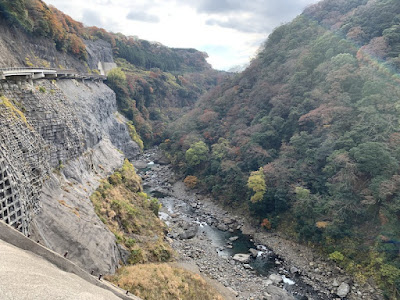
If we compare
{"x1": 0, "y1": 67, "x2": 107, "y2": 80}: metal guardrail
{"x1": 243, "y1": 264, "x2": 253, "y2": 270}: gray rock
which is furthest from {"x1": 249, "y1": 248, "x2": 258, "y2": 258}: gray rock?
{"x1": 0, "y1": 67, "x2": 107, "y2": 80}: metal guardrail

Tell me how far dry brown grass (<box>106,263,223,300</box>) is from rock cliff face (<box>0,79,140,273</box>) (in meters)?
1.58

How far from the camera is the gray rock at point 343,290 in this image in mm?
24406

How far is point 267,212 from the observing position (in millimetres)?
36281

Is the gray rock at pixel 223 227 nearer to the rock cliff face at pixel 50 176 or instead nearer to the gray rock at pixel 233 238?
the gray rock at pixel 233 238

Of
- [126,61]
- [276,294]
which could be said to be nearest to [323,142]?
[276,294]

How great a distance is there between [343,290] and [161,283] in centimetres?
1817

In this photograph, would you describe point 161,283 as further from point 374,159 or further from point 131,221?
point 374,159

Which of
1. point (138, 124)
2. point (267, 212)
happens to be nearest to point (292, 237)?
point (267, 212)

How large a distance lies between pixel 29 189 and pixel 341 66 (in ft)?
141

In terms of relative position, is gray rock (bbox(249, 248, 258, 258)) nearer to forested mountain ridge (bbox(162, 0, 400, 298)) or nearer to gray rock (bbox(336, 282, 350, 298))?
forested mountain ridge (bbox(162, 0, 400, 298))

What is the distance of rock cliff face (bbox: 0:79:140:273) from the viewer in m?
14.2

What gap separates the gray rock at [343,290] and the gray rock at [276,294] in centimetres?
457

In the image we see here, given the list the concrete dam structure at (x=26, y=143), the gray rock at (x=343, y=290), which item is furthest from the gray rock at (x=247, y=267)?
the concrete dam structure at (x=26, y=143)

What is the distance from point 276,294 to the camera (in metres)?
24.1
